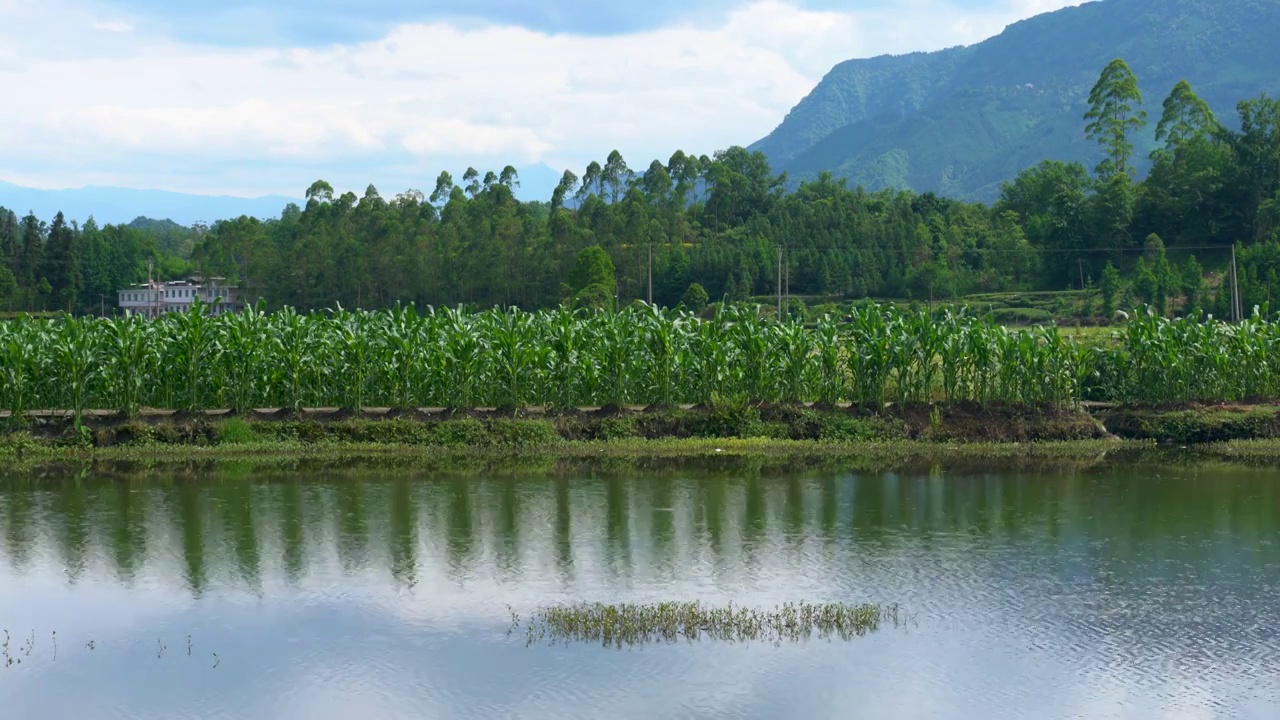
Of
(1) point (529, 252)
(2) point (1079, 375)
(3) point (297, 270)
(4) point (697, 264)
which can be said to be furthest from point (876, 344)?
(3) point (297, 270)

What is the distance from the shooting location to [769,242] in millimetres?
75062

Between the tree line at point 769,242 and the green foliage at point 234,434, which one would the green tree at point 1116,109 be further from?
Result: the green foliage at point 234,434

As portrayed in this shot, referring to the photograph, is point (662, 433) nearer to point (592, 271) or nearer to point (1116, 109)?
point (592, 271)

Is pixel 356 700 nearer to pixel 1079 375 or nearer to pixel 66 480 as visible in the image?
pixel 66 480

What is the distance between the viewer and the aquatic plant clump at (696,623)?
1091cm

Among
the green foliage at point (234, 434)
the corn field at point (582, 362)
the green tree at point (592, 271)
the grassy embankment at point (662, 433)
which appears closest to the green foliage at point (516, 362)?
the corn field at point (582, 362)

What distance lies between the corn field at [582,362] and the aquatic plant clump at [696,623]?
34.4ft

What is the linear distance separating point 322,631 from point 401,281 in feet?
224

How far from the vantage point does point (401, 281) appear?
77.9m

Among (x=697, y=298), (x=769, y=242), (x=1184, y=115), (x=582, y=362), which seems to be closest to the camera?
(x=582, y=362)

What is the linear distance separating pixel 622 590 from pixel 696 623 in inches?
52.4

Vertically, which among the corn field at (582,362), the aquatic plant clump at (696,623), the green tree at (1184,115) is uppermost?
the green tree at (1184,115)

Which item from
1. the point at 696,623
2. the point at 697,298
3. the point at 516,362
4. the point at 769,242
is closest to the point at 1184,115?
the point at 769,242

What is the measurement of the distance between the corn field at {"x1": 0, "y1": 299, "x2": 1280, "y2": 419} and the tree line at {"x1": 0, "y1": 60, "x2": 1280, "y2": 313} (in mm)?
31611
